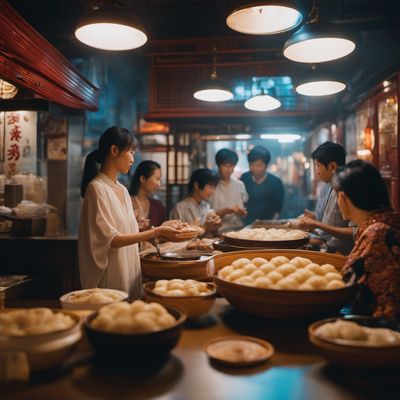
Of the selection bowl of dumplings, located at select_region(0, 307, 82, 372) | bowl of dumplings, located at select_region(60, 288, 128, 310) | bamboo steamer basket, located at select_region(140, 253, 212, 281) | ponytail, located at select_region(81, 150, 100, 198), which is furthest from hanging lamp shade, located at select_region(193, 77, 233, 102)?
bowl of dumplings, located at select_region(0, 307, 82, 372)

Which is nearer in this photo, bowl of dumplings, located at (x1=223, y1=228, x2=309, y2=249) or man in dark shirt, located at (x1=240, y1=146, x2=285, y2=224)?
bowl of dumplings, located at (x1=223, y1=228, x2=309, y2=249)

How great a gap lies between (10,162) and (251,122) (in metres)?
4.53

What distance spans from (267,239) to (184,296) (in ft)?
5.57

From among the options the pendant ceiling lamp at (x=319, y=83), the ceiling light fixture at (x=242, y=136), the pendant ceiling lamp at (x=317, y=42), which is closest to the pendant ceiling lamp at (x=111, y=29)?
the pendant ceiling lamp at (x=317, y=42)

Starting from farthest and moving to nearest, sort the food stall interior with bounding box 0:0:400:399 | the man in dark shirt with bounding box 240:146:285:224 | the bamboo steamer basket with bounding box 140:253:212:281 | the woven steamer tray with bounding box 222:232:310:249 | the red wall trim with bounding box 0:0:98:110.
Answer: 1. the man in dark shirt with bounding box 240:146:285:224
2. the red wall trim with bounding box 0:0:98:110
3. the woven steamer tray with bounding box 222:232:310:249
4. the bamboo steamer basket with bounding box 140:253:212:281
5. the food stall interior with bounding box 0:0:400:399

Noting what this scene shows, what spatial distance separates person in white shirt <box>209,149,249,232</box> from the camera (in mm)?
6719

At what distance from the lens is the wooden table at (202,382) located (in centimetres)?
153

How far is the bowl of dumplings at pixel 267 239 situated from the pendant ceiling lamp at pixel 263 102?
294 cm

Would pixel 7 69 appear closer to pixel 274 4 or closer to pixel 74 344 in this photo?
pixel 274 4

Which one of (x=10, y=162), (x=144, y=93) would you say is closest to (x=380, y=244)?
(x=10, y=162)

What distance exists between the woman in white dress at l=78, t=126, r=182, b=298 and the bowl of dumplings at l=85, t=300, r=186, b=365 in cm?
132

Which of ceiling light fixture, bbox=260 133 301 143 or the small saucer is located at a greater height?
ceiling light fixture, bbox=260 133 301 143

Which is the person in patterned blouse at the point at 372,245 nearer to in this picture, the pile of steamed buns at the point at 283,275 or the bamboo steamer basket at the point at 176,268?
the pile of steamed buns at the point at 283,275

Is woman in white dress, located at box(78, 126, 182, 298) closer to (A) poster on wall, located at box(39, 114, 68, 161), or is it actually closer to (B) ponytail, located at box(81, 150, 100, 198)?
(B) ponytail, located at box(81, 150, 100, 198)
